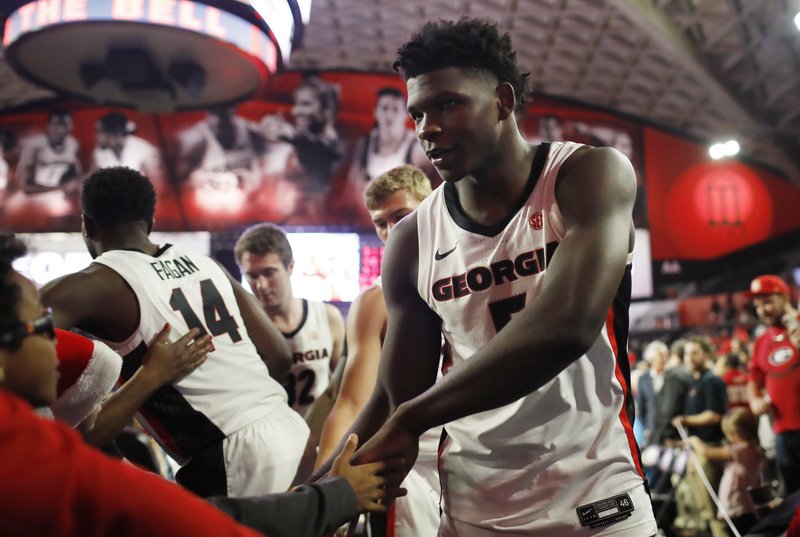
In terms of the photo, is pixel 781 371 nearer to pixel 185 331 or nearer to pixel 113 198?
pixel 185 331

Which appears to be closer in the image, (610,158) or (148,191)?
(610,158)

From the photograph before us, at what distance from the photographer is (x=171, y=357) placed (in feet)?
8.69

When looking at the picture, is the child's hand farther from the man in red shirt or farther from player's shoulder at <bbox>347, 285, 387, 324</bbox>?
player's shoulder at <bbox>347, 285, 387, 324</bbox>

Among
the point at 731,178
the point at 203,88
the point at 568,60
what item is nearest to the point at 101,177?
the point at 203,88

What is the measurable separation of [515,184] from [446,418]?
0.64 m

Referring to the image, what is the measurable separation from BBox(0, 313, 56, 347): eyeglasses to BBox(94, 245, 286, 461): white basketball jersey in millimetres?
1469

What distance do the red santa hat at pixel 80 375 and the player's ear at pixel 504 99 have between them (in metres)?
1.34

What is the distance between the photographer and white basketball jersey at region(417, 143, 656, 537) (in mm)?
1669

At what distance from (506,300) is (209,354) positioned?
1.60 meters

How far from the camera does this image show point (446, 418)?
146 cm

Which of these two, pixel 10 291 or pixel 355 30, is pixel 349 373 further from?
pixel 355 30

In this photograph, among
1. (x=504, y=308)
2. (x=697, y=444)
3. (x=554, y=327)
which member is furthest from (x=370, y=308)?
(x=697, y=444)

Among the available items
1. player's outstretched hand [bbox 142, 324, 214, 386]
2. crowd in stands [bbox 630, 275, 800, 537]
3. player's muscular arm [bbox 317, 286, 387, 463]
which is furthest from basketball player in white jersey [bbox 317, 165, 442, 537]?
crowd in stands [bbox 630, 275, 800, 537]

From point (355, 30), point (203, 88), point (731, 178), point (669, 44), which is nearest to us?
point (203, 88)
